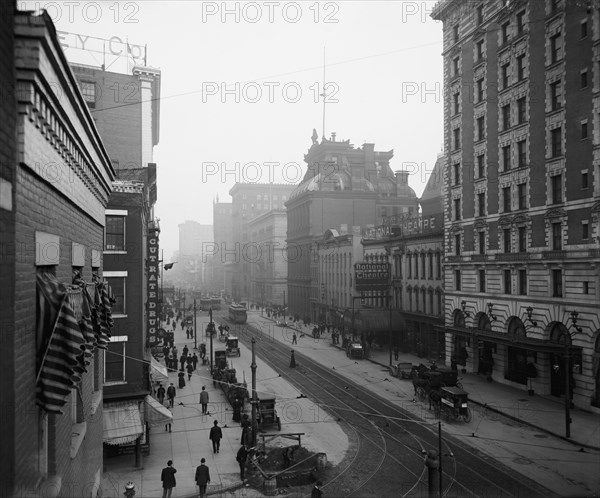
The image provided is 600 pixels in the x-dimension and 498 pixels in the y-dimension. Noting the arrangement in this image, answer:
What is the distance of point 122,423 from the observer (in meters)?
20.9

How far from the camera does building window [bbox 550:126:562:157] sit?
101ft

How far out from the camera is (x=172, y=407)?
30.0 m

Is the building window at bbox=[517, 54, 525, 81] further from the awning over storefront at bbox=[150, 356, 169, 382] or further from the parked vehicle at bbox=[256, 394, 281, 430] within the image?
the awning over storefront at bbox=[150, 356, 169, 382]

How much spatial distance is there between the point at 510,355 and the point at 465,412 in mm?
11500

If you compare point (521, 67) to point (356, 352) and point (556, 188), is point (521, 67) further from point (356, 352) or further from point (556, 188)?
point (356, 352)

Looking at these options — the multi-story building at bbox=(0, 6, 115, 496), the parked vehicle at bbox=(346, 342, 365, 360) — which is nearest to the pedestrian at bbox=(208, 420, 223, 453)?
the multi-story building at bbox=(0, 6, 115, 496)

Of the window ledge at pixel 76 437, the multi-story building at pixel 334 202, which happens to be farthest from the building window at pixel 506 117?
the multi-story building at pixel 334 202

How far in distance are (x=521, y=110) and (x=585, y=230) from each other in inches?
380

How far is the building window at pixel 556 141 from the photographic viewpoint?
3078 cm

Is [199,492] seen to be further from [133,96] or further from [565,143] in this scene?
[133,96]

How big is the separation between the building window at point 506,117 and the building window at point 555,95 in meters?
4.46

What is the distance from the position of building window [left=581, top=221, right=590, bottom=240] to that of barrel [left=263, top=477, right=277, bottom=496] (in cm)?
2076

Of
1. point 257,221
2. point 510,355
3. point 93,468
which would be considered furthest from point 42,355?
point 257,221

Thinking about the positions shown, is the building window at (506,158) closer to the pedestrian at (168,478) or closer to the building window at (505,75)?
the building window at (505,75)
